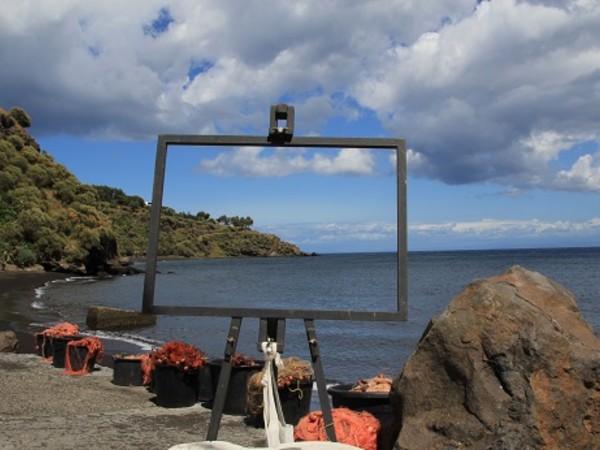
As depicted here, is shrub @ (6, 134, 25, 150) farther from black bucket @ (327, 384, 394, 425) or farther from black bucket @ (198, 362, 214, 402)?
black bucket @ (327, 384, 394, 425)

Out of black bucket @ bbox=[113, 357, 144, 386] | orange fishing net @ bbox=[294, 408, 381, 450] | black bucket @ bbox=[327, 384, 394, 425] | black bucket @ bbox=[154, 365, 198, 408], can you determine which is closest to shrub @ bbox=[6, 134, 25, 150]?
black bucket @ bbox=[113, 357, 144, 386]

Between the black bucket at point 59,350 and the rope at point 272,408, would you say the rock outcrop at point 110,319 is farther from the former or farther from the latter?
the rope at point 272,408

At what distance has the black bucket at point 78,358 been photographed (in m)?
11.7

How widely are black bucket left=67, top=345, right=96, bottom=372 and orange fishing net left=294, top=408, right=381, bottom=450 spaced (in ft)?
23.3

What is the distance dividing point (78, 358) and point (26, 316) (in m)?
15.1

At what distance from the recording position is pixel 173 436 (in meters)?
6.81

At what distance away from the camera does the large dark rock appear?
14.1 ft

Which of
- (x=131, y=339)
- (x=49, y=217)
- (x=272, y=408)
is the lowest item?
(x=131, y=339)

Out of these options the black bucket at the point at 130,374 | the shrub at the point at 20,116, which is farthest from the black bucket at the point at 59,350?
the shrub at the point at 20,116

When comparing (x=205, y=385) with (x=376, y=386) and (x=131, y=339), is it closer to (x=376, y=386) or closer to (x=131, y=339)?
(x=376, y=386)

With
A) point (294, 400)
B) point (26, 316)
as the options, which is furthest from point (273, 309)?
point (26, 316)

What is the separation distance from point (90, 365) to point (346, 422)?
7663 mm

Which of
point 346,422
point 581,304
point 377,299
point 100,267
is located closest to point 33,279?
point 100,267

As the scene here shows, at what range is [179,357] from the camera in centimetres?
842
